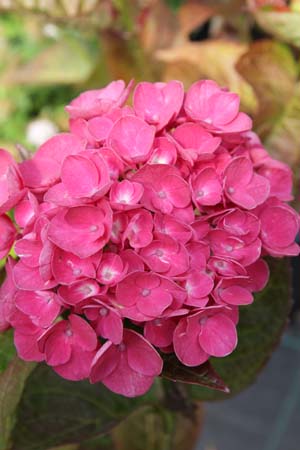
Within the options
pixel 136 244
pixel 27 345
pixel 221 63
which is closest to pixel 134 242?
pixel 136 244

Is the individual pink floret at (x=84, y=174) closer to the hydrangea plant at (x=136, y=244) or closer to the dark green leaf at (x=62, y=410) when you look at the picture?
the hydrangea plant at (x=136, y=244)

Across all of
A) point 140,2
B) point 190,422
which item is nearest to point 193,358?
point 190,422

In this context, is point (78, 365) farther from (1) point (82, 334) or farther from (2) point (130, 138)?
(2) point (130, 138)

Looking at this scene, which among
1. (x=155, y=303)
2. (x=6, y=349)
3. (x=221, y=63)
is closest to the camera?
(x=155, y=303)

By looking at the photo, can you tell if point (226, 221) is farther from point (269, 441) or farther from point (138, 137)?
point (269, 441)

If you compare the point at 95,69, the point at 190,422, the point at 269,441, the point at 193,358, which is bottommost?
the point at 269,441

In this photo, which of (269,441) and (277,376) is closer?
(269,441)

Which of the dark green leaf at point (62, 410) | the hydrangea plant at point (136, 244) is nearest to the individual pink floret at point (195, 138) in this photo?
the hydrangea plant at point (136, 244)
